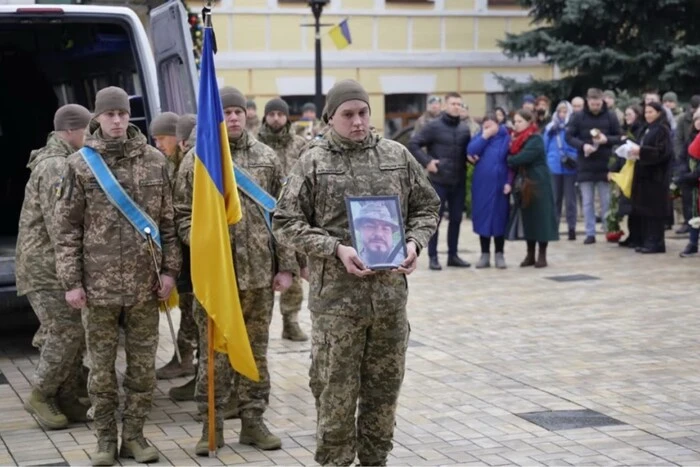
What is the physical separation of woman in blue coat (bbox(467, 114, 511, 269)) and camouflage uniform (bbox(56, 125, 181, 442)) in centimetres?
807

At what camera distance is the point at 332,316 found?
6391 mm

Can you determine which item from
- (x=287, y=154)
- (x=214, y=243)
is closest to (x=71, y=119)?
(x=214, y=243)

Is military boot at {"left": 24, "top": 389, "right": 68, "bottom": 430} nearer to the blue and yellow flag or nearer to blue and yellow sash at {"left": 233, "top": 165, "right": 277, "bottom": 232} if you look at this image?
the blue and yellow flag

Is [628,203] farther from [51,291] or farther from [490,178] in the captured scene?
[51,291]

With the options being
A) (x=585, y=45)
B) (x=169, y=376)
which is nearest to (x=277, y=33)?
(x=585, y=45)

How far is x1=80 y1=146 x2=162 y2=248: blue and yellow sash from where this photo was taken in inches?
285

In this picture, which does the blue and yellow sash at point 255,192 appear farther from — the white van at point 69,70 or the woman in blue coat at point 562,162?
the woman in blue coat at point 562,162

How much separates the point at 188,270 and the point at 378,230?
6.13ft

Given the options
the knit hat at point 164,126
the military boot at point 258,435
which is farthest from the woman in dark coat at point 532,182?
the military boot at point 258,435

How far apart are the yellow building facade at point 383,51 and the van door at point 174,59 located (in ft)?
48.5

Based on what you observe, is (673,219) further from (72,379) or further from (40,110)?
(72,379)

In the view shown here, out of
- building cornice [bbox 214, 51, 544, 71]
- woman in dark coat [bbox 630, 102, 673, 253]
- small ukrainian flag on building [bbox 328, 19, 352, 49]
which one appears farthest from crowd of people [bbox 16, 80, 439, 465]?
building cornice [bbox 214, 51, 544, 71]

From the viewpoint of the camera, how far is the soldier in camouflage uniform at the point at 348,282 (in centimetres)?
639

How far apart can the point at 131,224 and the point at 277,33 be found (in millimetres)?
19720
